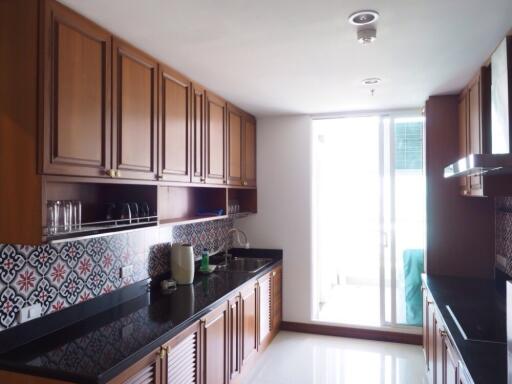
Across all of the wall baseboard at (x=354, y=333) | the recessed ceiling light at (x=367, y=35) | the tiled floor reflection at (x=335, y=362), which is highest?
the recessed ceiling light at (x=367, y=35)

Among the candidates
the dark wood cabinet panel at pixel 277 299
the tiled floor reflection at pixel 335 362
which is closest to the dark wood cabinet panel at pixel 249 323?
the tiled floor reflection at pixel 335 362

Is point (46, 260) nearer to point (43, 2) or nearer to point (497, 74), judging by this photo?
point (43, 2)

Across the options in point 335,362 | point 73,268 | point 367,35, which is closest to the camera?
point 367,35

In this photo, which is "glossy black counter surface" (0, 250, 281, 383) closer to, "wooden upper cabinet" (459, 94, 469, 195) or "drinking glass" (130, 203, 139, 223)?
"drinking glass" (130, 203, 139, 223)

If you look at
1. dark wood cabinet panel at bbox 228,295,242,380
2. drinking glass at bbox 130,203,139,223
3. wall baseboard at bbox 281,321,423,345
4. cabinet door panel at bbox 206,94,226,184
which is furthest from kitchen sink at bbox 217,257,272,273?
drinking glass at bbox 130,203,139,223

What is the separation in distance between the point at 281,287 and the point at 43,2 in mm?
3440

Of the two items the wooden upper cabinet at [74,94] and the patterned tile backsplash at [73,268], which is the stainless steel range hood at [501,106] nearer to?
the wooden upper cabinet at [74,94]

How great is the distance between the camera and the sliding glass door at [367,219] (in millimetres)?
3910

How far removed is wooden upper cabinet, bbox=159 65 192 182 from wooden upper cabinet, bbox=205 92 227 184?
1.06ft

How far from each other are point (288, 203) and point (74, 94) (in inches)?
111

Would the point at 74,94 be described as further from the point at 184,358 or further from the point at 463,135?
the point at 463,135

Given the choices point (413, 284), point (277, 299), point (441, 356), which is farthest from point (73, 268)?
point (413, 284)

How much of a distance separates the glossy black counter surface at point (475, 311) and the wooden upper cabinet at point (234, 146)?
1.91 meters

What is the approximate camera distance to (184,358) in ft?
6.82
